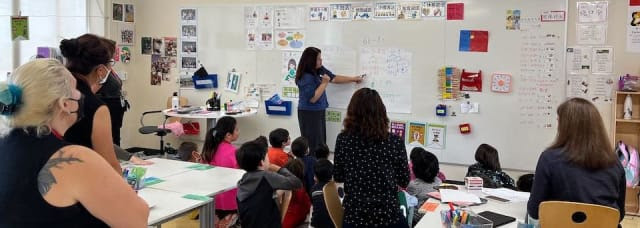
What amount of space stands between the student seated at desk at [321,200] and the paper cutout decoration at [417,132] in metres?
2.45

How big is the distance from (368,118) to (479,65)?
9.64 feet

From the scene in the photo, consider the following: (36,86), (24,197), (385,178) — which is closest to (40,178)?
(24,197)

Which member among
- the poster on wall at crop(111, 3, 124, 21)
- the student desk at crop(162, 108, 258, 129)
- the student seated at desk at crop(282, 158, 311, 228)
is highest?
the poster on wall at crop(111, 3, 124, 21)

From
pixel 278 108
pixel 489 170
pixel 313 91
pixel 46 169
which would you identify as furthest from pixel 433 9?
pixel 46 169

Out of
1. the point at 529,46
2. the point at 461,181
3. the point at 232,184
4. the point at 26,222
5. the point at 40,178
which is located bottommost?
the point at 461,181

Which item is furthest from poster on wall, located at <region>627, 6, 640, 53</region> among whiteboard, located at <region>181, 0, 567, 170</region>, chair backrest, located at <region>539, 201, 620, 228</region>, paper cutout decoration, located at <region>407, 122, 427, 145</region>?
chair backrest, located at <region>539, 201, 620, 228</region>

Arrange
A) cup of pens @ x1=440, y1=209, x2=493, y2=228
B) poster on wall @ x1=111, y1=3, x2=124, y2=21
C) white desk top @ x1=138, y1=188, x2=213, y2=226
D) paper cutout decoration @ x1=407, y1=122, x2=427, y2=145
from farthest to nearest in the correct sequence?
1. poster on wall @ x1=111, y1=3, x2=124, y2=21
2. paper cutout decoration @ x1=407, y1=122, x2=427, y2=145
3. white desk top @ x1=138, y1=188, x2=213, y2=226
4. cup of pens @ x1=440, y1=209, x2=493, y2=228

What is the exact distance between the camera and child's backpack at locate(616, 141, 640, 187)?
472cm

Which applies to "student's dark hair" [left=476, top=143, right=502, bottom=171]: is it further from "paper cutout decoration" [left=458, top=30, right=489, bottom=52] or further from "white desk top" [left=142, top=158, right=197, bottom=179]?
"white desk top" [left=142, top=158, right=197, bottom=179]

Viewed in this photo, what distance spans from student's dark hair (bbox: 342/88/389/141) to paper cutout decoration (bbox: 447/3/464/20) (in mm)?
2875

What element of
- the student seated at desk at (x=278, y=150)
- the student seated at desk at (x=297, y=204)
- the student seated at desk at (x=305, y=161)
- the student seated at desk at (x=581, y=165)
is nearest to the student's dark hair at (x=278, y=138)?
the student seated at desk at (x=278, y=150)

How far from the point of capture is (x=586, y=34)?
4.95 meters

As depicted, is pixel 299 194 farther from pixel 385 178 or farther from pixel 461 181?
pixel 461 181

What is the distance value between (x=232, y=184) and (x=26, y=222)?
1.81 m
